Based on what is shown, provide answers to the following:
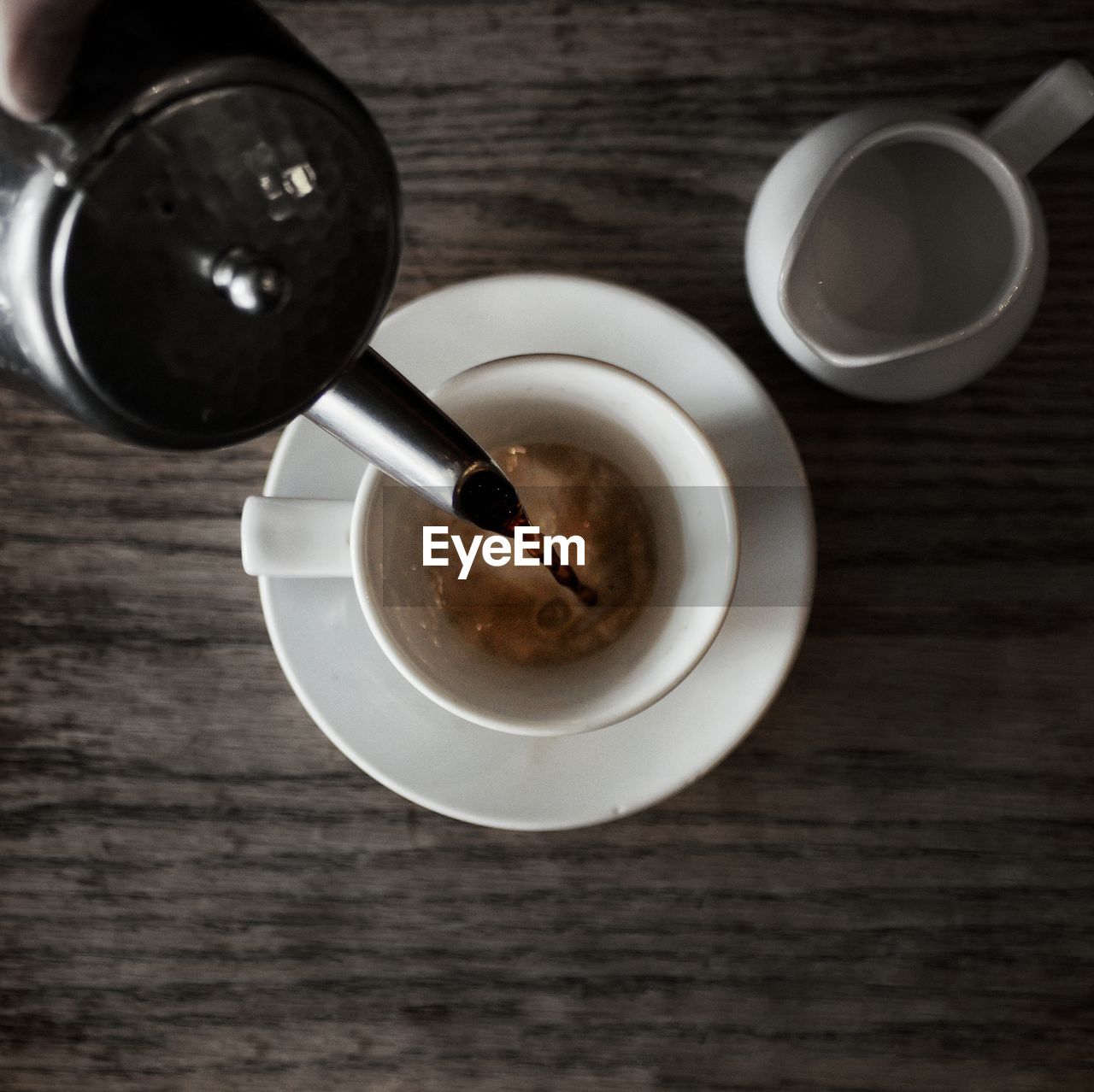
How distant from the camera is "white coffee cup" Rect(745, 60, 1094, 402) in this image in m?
0.66

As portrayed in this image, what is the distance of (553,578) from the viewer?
78cm

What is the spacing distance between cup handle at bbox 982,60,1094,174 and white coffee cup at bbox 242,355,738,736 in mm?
310

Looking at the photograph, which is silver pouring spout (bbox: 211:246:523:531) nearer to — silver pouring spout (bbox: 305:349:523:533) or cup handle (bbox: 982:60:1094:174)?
silver pouring spout (bbox: 305:349:523:533)

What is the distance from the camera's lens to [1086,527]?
2.58 ft

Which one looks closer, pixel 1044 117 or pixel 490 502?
pixel 490 502

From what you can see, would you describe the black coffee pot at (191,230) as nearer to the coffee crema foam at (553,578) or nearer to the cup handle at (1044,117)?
the coffee crema foam at (553,578)

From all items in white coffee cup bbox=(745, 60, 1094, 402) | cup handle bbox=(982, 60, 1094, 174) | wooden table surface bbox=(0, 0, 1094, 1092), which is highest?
cup handle bbox=(982, 60, 1094, 174)

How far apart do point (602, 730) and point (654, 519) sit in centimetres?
16

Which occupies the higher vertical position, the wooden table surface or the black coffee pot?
the black coffee pot

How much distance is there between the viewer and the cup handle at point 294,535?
667 millimetres

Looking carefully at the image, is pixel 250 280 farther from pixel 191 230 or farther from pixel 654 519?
pixel 654 519

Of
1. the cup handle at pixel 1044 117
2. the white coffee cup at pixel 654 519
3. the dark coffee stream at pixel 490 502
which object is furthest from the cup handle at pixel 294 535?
the cup handle at pixel 1044 117

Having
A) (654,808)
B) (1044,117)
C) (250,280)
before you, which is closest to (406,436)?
(250,280)

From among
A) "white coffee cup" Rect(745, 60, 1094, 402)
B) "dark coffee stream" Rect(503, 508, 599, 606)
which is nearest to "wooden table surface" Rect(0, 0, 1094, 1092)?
"white coffee cup" Rect(745, 60, 1094, 402)
